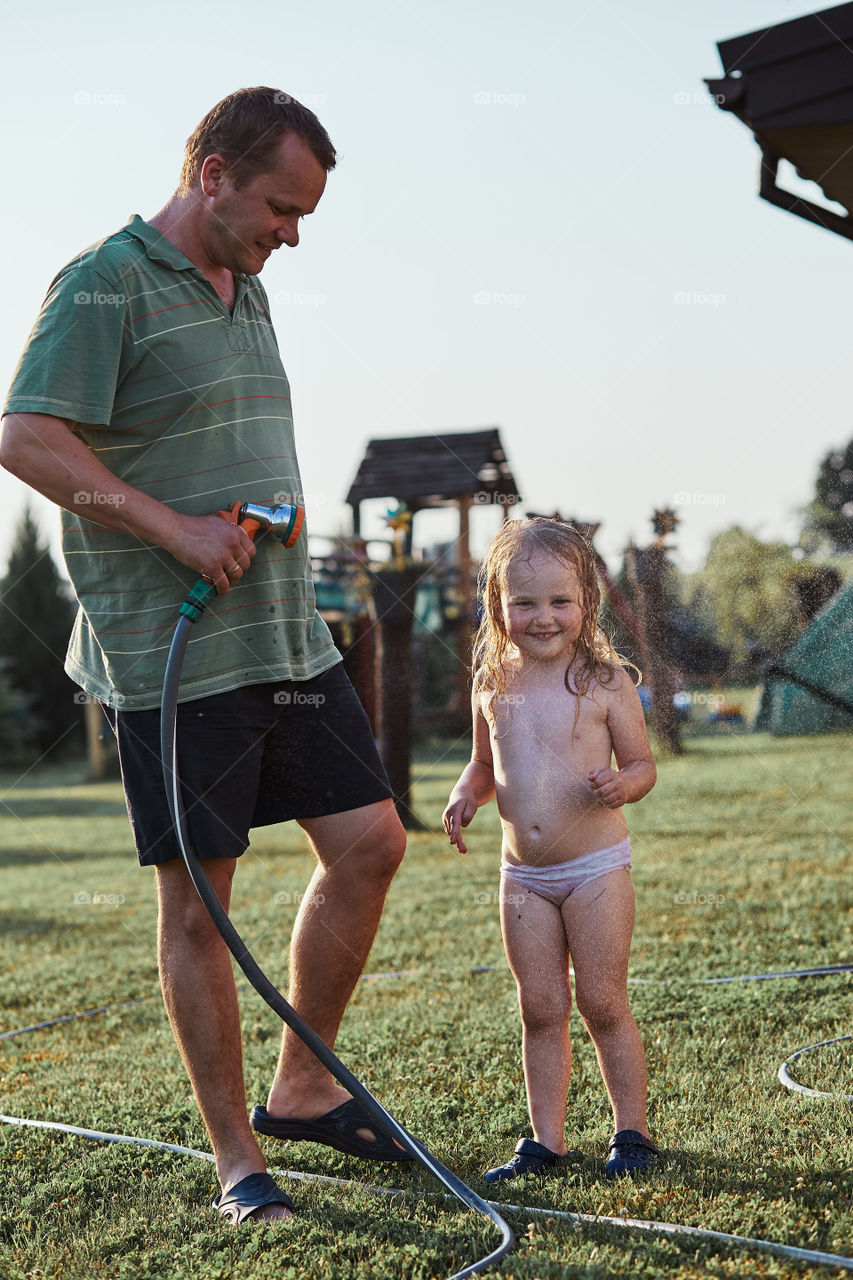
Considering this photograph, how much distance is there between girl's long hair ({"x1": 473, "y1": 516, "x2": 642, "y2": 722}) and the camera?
2.34m

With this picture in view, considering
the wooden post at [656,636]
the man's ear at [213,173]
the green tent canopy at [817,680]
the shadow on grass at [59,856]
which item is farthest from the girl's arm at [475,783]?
the green tent canopy at [817,680]

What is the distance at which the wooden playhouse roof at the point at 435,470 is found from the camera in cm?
1234

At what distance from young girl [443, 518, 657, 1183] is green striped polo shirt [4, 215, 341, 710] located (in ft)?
1.41

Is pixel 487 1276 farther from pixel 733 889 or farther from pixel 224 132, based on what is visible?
pixel 733 889

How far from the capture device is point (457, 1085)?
2.69 m

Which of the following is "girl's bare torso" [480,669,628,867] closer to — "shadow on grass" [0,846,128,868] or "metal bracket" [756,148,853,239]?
"metal bracket" [756,148,853,239]

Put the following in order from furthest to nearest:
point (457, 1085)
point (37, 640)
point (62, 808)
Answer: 1. point (37, 640)
2. point (62, 808)
3. point (457, 1085)

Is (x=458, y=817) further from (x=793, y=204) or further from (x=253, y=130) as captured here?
(x=793, y=204)

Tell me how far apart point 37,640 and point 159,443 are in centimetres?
2163

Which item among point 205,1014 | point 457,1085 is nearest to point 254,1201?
point 205,1014

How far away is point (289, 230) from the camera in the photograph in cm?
217

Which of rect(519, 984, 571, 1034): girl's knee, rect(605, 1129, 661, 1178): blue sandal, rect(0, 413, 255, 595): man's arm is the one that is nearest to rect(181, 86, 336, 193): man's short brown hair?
rect(0, 413, 255, 595): man's arm

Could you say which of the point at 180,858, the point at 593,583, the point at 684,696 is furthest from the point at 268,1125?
the point at 684,696

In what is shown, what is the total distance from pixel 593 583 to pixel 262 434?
0.72 metres
